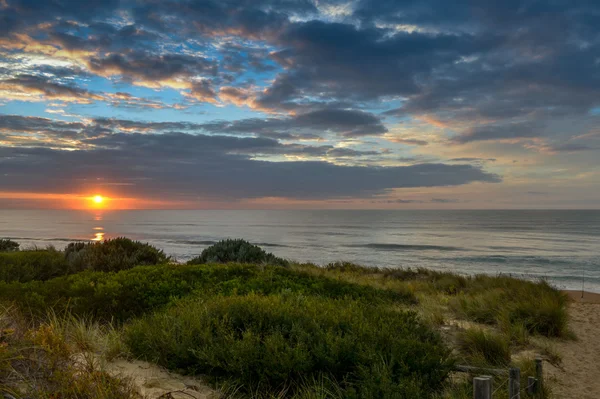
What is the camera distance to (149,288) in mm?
9164

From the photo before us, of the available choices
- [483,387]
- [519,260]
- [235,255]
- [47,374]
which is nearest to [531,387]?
[483,387]

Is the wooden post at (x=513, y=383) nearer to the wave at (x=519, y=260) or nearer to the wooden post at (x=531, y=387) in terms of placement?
the wooden post at (x=531, y=387)

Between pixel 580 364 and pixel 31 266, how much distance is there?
13.7 meters

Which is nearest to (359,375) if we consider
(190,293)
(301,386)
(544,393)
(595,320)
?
(301,386)

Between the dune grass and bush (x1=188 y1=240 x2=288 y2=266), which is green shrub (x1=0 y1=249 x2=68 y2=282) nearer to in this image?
the dune grass

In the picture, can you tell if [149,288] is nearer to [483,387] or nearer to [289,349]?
[289,349]

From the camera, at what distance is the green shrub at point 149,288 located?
8188 mm

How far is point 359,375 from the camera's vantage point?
5125mm

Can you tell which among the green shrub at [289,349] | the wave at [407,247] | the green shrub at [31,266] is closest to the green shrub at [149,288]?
the green shrub at [289,349]

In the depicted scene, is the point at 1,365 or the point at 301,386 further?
the point at 301,386

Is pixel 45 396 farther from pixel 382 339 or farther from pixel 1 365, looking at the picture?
pixel 382 339

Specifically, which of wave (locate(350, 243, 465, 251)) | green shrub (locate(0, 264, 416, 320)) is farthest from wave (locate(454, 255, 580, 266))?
green shrub (locate(0, 264, 416, 320))

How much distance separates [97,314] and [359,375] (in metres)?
5.45

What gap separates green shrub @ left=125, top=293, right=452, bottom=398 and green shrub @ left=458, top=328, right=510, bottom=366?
77.5 inches
